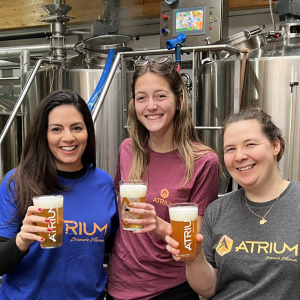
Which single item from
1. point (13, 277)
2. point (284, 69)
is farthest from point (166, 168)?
point (284, 69)

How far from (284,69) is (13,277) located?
8.80 ft

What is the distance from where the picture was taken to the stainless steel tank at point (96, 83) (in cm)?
414

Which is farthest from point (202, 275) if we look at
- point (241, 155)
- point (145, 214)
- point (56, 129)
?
point (56, 129)

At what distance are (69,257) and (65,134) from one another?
0.49m

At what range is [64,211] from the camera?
62.5 inches

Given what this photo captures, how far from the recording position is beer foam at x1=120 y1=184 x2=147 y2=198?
1.43m

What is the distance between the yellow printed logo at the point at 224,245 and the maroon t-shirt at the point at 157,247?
0.19 meters

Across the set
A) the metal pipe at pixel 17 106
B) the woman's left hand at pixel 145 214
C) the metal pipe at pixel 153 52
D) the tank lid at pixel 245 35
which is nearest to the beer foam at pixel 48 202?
the woman's left hand at pixel 145 214

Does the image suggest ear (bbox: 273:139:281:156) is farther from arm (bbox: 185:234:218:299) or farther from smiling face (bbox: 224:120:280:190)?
arm (bbox: 185:234:218:299)

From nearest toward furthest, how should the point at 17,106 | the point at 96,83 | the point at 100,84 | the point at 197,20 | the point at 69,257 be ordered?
1. the point at 69,257
2. the point at 17,106
3. the point at 100,84
4. the point at 96,83
5. the point at 197,20

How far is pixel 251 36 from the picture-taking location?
3.81 metres

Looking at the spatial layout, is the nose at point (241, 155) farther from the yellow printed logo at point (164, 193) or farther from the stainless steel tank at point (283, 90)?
the stainless steel tank at point (283, 90)

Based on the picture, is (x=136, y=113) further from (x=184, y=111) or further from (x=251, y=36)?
(x=251, y=36)

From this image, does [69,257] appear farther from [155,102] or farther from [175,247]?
[155,102]
